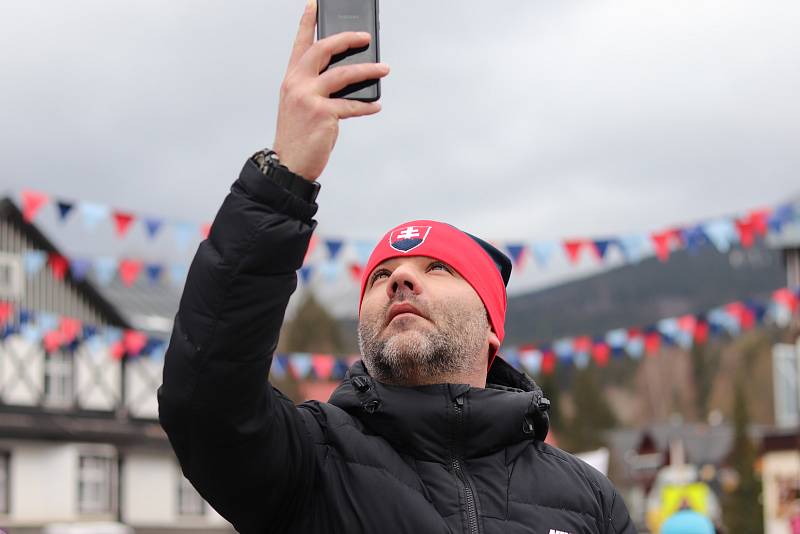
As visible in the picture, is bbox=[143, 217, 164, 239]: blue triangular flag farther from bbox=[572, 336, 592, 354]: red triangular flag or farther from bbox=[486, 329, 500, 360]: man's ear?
bbox=[486, 329, 500, 360]: man's ear

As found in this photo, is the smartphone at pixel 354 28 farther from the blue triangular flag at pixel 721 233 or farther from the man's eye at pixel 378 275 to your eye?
the blue triangular flag at pixel 721 233

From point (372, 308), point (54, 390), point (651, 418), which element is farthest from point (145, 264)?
point (651, 418)

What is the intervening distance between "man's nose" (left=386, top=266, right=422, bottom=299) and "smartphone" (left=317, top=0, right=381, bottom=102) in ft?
2.26

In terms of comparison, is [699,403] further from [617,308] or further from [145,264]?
[145,264]

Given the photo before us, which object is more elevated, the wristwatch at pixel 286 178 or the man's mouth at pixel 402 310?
the wristwatch at pixel 286 178

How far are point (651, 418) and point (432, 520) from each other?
9624 centimetres

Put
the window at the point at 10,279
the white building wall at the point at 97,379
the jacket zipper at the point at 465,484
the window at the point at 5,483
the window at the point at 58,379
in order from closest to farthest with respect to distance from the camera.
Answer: the jacket zipper at the point at 465,484 < the window at the point at 5,483 < the window at the point at 10,279 < the window at the point at 58,379 < the white building wall at the point at 97,379

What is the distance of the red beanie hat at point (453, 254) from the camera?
3264mm

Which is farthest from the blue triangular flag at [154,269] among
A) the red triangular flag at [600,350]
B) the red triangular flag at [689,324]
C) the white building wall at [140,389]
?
the white building wall at [140,389]

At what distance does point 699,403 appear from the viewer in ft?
328

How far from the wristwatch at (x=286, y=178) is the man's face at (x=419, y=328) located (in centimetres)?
60

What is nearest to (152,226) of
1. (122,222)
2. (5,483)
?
(122,222)

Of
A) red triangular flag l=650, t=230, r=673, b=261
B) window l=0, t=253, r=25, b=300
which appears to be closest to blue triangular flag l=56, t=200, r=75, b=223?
red triangular flag l=650, t=230, r=673, b=261

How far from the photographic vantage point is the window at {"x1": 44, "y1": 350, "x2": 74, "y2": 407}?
3747 centimetres
